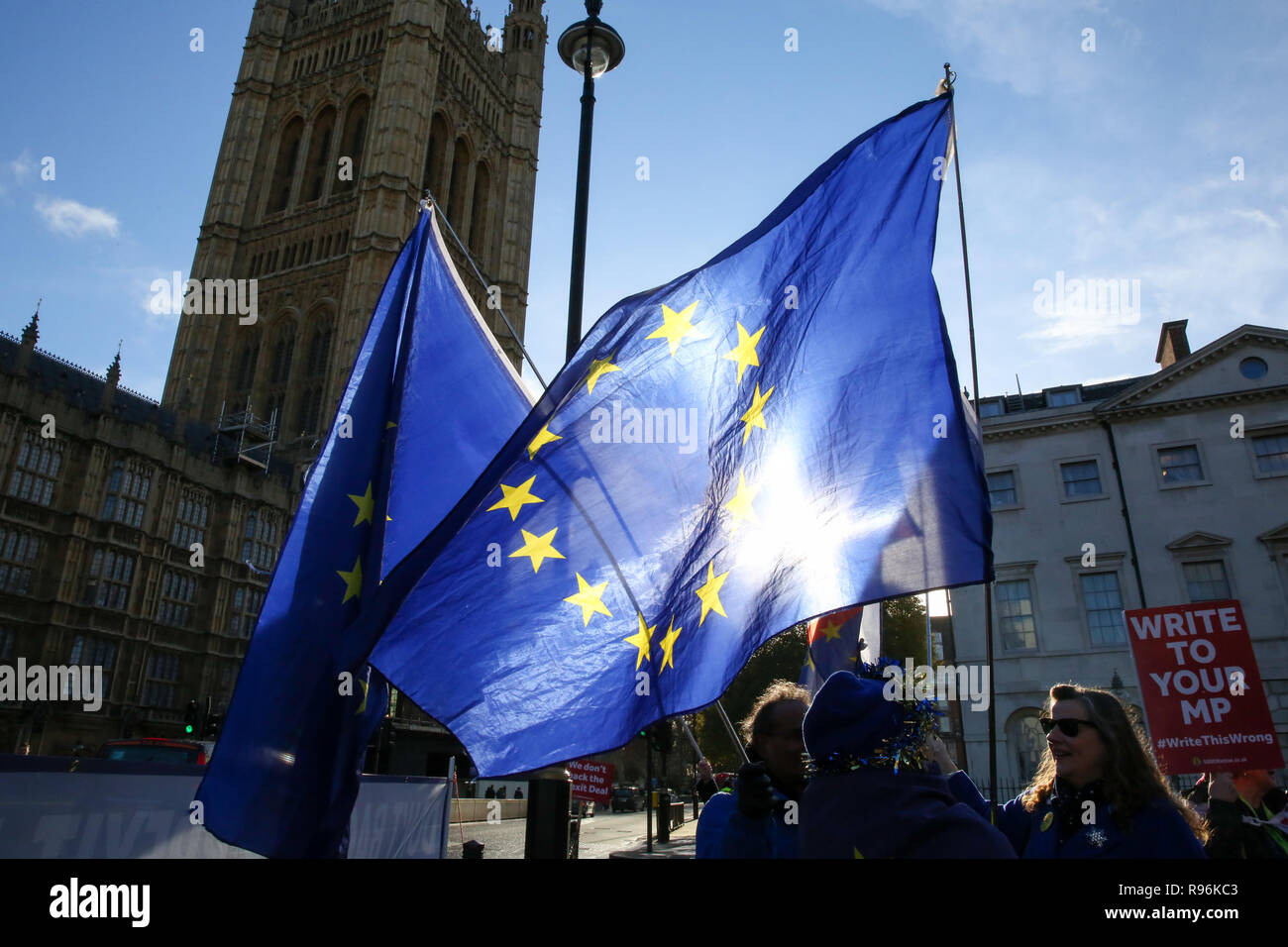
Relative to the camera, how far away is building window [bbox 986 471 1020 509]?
Answer: 24.3m

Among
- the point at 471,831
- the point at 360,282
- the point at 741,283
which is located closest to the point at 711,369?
the point at 741,283

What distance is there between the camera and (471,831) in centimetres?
2241

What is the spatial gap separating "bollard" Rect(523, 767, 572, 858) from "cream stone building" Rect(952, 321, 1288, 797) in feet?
65.7

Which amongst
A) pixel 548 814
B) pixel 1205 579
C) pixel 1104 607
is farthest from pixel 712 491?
pixel 1205 579

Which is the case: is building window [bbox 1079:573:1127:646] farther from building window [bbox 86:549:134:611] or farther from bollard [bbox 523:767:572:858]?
building window [bbox 86:549:134:611]

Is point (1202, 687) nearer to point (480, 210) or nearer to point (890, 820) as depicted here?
point (890, 820)

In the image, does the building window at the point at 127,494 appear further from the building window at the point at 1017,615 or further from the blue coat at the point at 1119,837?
the blue coat at the point at 1119,837

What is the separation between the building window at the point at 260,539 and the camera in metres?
39.3

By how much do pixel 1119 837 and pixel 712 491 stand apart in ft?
6.78

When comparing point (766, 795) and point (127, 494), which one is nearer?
point (766, 795)

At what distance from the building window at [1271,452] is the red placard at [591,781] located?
1998 cm

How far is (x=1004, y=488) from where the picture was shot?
24.6 metres

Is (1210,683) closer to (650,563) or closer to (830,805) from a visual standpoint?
(650,563)

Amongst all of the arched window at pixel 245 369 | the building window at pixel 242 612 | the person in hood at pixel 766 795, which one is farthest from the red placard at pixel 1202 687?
the arched window at pixel 245 369
